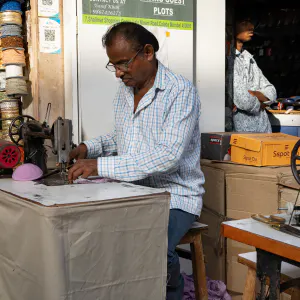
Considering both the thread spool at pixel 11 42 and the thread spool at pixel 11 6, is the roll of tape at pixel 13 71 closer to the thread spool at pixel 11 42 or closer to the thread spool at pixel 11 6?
the thread spool at pixel 11 42

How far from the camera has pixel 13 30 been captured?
3498 millimetres

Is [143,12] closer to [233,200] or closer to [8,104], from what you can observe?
[8,104]

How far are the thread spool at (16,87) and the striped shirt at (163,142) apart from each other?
3.85 ft

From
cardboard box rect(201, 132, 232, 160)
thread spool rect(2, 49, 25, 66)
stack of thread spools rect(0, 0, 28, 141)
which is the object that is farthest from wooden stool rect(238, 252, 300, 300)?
thread spool rect(2, 49, 25, 66)

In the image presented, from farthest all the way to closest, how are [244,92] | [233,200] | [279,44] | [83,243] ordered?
[279,44] → [244,92] → [233,200] → [83,243]

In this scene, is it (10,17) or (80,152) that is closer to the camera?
(80,152)

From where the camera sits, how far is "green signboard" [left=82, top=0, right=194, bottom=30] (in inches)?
132

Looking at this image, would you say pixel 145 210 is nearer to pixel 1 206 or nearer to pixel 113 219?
pixel 113 219

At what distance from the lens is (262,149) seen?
3092 millimetres

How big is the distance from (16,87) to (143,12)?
106cm

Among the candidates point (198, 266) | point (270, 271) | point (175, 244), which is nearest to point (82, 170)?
point (175, 244)

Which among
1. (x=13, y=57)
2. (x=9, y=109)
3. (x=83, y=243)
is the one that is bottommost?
(x=83, y=243)

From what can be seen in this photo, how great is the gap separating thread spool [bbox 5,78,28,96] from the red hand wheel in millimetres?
1032

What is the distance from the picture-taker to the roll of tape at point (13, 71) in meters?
3.51
